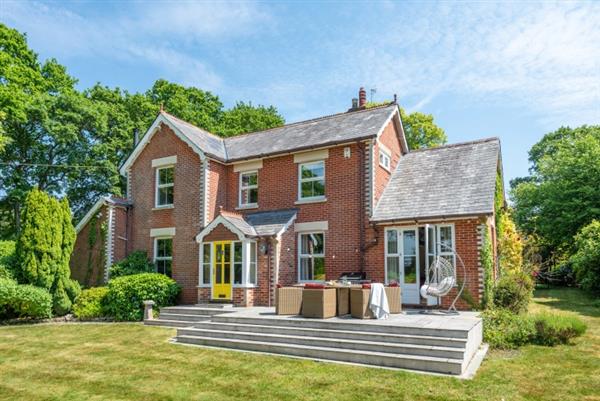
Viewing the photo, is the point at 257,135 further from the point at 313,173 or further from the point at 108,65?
the point at 108,65

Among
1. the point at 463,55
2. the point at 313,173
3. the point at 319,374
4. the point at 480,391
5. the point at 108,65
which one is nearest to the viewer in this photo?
the point at 480,391

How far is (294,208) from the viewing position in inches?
668

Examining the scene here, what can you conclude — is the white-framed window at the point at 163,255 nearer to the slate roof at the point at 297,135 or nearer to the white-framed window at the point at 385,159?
the slate roof at the point at 297,135

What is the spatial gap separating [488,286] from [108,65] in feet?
58.6

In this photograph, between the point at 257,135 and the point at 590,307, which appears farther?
the point at 257,135

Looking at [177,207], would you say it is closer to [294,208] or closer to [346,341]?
[294,208]

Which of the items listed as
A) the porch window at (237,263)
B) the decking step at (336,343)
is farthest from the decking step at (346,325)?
the porch window at (237,263)

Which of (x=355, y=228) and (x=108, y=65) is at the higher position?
(x=108, y=65)

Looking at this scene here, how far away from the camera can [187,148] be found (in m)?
18.3

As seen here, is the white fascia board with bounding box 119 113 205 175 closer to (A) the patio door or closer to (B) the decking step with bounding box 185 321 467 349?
(B) the decking step with bounding box 185 321 467 349

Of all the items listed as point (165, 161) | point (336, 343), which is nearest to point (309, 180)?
point (165, 161)

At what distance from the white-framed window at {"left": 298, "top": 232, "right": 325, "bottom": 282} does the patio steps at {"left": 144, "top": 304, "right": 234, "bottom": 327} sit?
3.06 meters

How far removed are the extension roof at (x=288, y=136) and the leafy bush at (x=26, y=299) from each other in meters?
6.36

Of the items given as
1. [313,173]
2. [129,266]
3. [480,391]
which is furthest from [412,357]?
[129,266]
